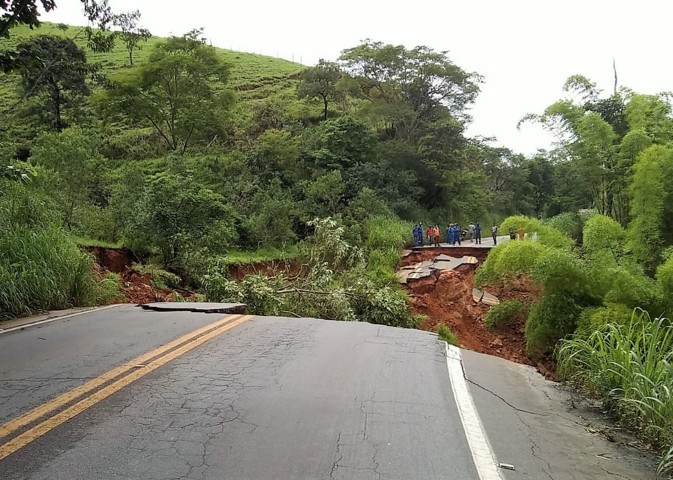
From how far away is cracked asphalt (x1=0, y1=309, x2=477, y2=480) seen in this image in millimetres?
3570

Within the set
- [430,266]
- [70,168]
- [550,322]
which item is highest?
[70,168]

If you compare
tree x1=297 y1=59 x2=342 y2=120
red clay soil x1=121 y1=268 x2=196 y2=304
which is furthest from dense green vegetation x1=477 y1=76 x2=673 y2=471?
tree x1=297 y1=59 x2=342 y2=120

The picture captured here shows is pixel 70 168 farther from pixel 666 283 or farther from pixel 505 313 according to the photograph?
pixel 666 283

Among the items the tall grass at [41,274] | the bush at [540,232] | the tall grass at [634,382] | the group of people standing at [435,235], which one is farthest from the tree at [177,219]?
the group of people standing at [435,235]

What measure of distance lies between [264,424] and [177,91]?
31266mm

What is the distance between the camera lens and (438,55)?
3428 centimetres

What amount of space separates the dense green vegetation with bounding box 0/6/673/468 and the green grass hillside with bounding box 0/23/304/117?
4.60 meters

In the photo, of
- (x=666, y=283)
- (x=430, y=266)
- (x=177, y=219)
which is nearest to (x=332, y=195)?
(x=430, y=266)

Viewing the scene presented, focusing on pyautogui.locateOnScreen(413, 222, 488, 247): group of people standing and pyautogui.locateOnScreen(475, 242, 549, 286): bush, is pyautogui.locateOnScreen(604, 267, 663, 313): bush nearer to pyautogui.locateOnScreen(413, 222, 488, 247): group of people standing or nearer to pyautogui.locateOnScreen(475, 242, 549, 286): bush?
pyautogui.locateOnScreen(475, 242, 549, 286): bush

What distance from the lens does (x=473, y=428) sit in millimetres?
4574

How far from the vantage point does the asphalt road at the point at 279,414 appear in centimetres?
365

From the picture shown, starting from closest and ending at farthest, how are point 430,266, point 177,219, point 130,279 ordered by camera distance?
point 130,279 < point 177,219 < point 430,266

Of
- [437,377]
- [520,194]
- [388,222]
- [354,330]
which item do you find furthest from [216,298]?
[520,194]

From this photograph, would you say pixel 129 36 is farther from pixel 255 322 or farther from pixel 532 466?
pixel 532 466
